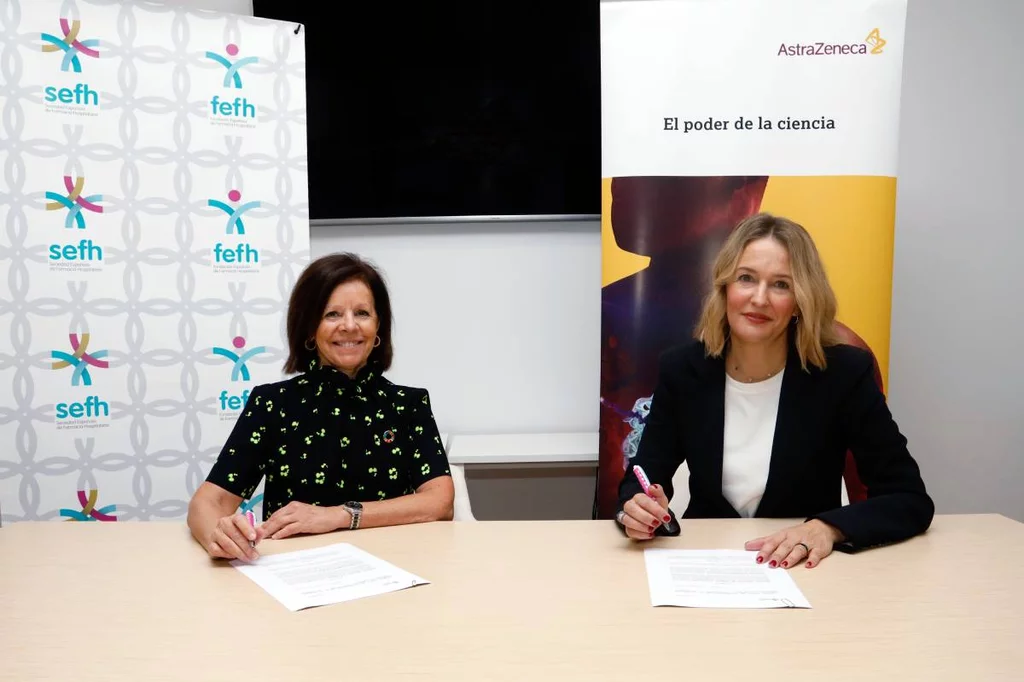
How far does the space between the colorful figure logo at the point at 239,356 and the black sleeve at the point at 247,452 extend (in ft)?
3.45

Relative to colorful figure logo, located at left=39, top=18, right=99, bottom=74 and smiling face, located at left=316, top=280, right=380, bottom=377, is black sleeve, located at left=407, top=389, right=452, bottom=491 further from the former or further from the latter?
colorful figure logo, located at left=39, top=18, right=99, bottom=74

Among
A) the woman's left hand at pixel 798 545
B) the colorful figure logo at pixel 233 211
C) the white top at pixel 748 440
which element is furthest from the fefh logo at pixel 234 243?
the woman's left hand at pixel 798 545

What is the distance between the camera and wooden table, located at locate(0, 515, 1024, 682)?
42.7 inches

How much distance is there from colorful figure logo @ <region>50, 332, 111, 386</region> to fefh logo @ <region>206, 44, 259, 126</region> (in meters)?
0.94

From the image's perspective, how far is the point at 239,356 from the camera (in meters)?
2.97

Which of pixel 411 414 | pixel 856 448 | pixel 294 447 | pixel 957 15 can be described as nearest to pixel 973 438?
pixel 957 15

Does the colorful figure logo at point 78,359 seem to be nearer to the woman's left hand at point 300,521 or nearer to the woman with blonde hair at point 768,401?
the woman's left hand at point 300,521

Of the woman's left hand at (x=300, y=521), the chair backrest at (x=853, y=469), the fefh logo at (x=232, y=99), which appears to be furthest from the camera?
the fefh logo at (x=232, y=99)

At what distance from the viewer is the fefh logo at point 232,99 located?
2908 millimetres

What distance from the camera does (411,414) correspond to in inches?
82.2

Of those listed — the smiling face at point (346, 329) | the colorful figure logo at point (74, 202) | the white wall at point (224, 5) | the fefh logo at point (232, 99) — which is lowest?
the smiling face at point (346, 329)

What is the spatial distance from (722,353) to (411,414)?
0.83 meters

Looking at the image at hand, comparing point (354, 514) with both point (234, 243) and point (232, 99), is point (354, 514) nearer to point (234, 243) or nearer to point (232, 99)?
point (234, 243)

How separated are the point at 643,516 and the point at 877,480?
0.59m
